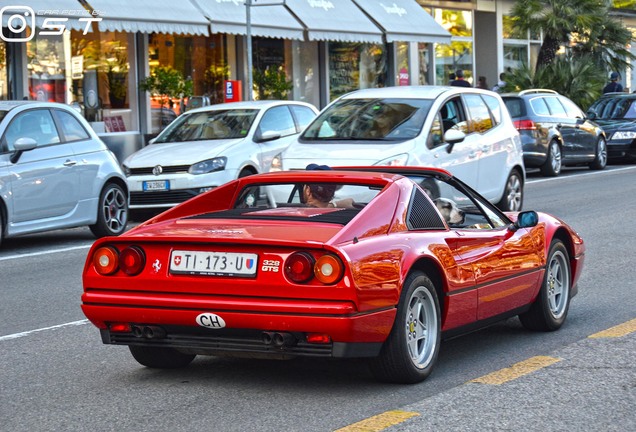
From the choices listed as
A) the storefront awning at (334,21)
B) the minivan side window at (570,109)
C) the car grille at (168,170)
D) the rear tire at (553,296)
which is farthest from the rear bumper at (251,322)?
the storefront awning at (334,21)

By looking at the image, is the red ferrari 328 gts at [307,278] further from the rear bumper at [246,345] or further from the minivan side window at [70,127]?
the minivan side window at [70,127]

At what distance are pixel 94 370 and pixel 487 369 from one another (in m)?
2.19

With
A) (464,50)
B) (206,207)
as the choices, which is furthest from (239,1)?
(206,207)

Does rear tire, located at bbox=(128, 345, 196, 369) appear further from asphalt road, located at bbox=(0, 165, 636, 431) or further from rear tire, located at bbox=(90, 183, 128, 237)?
rear tire, located at bbox=(90, 183, 128, 237)

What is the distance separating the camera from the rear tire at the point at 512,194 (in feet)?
54.3

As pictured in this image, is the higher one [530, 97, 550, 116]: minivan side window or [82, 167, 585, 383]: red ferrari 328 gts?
[530, 97, 550, 116]: minivan side window

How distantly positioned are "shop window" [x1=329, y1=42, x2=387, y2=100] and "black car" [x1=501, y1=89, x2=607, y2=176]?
Answer: 341 inches

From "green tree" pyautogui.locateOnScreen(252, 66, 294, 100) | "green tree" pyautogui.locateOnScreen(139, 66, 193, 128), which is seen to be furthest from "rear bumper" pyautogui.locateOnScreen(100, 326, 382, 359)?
"green tree" pyautogui.locateOnScreen(252, 66, 294, 100)

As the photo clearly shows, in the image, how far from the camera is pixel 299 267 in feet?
19.8

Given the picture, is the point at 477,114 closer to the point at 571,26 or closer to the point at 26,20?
the point at 26,20

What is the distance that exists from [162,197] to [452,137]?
4478 millimetres

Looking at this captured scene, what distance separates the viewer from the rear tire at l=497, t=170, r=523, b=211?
16.5m

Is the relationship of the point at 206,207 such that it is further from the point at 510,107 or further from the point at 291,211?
the point at 510,107

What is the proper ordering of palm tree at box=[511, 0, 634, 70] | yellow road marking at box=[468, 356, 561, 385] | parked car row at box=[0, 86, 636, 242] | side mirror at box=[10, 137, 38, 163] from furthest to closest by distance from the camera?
palm tree at box=[511, 0, 634, 70], parked car row at box=[0, 86, 636, 242], side mirror at box=[10, 137, 38, 163], yellow road marking at box=[468, 356, 561, 385]
